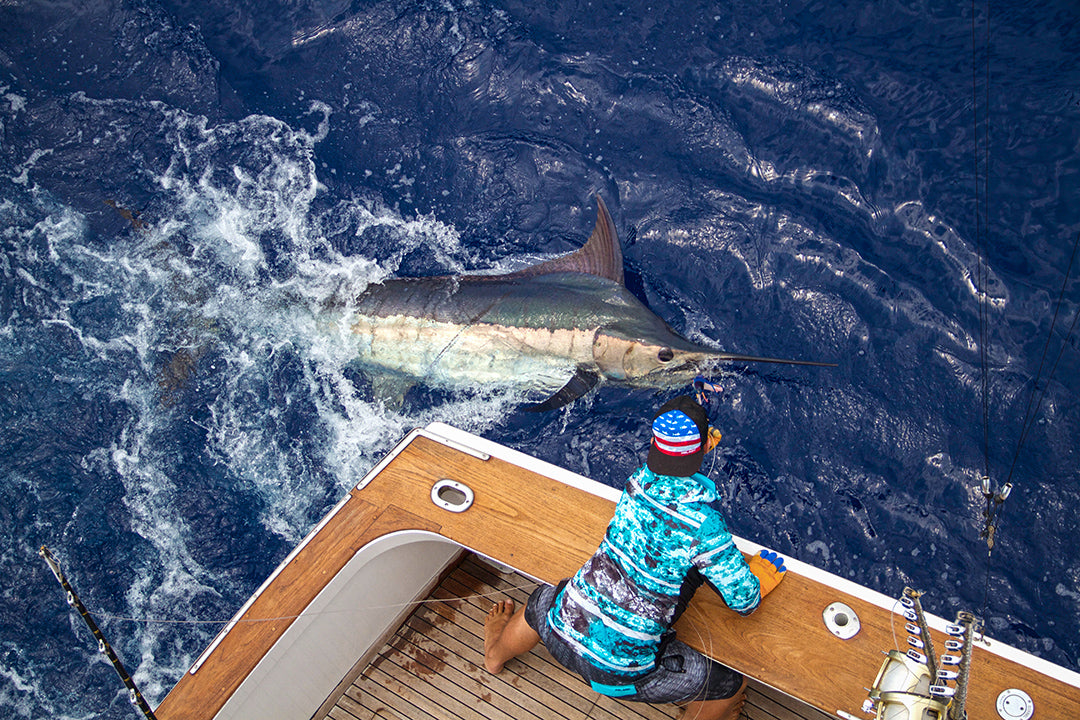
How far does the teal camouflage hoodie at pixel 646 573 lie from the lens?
2260mm

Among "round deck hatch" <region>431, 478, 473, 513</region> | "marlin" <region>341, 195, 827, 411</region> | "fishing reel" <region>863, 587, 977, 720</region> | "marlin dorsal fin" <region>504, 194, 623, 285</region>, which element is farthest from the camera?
"marlin dorsal fin" <region>504, 194, 623, 285</region>

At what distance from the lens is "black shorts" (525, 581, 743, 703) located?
8.34 ft

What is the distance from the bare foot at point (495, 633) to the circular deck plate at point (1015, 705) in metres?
1.77

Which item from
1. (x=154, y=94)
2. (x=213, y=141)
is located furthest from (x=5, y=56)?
(x=213, y=141)

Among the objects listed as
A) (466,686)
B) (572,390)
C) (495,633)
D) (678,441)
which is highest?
(678,441)

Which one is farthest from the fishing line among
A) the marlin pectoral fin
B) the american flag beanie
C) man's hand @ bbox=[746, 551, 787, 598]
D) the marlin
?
the american flag beanie

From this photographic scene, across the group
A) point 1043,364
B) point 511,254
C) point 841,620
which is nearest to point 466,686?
point 841,620

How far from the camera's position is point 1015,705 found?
7.49 feet

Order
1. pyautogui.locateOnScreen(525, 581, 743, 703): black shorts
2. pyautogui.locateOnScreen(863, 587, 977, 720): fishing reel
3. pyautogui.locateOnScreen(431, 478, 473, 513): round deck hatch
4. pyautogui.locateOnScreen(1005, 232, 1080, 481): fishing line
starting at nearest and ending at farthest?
pyautogui.locateOnScreen(863, 587, 977, 720): fishing reel < pyautogui.locateOnScreen(525, 581, 743, 703): black shorts < pyautogui.locateOnScreen(431, 478, 473, 513): round deck hatch < pyautogui.locateOnScreen(1005, 232, 1080, 481): fishing line

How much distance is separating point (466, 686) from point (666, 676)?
104cm

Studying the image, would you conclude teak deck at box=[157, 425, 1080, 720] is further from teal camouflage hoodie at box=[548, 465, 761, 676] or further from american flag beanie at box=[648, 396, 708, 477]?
american flag beanie at box=[648, 396, 708, 477]

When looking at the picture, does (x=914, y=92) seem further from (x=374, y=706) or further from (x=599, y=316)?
(x=374, y=706)

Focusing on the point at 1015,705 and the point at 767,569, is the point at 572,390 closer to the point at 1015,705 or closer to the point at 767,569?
the point at 767,569

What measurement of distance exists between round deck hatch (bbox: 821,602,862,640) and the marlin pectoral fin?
6.13 ft
